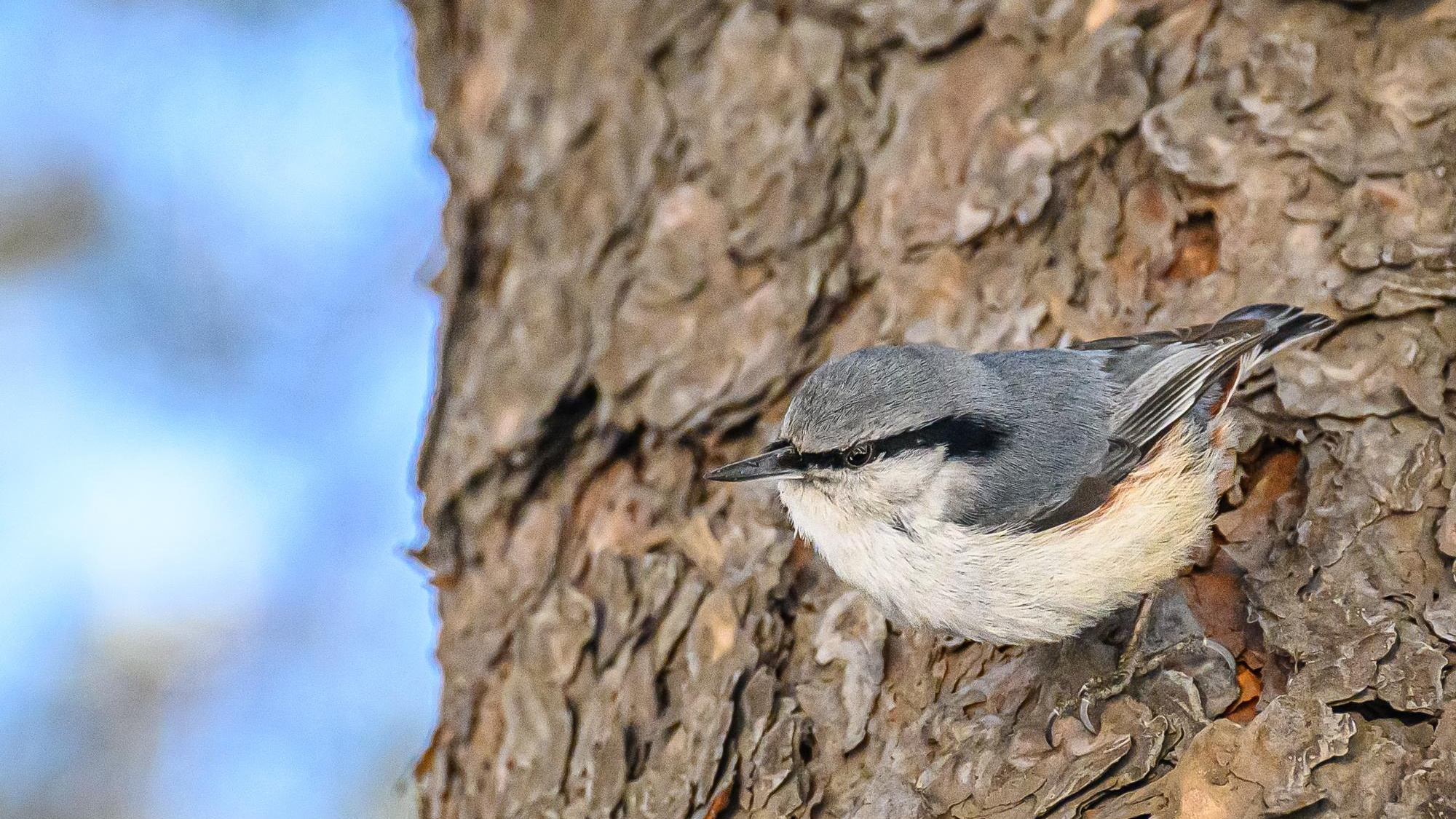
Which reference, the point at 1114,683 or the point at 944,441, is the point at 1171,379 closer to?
the point at 944,441

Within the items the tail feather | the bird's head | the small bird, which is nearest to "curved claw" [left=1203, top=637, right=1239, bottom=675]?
the small bird

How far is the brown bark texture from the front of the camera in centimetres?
196

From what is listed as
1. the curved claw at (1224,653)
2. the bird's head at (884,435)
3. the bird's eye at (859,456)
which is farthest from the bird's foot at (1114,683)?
the bird's eye at (859,456)

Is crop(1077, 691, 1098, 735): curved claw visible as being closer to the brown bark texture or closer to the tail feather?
the brown bark texture

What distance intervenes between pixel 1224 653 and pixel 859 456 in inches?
28.5

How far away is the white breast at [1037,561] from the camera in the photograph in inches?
82.3

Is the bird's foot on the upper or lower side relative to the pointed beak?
lower

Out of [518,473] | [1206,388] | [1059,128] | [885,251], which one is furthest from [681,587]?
[1059,128]

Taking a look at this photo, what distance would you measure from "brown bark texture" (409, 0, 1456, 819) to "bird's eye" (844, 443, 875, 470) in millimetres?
315

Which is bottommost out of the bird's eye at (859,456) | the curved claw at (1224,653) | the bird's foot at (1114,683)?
the curved claw at (1224,653)

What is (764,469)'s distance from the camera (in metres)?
2.25

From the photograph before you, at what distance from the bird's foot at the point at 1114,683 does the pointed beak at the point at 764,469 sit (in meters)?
0.64

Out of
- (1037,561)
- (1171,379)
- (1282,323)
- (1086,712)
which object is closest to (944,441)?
(1037,561)

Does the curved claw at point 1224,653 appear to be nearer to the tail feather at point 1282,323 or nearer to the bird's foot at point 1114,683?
the bird's foot at point 1114,683
